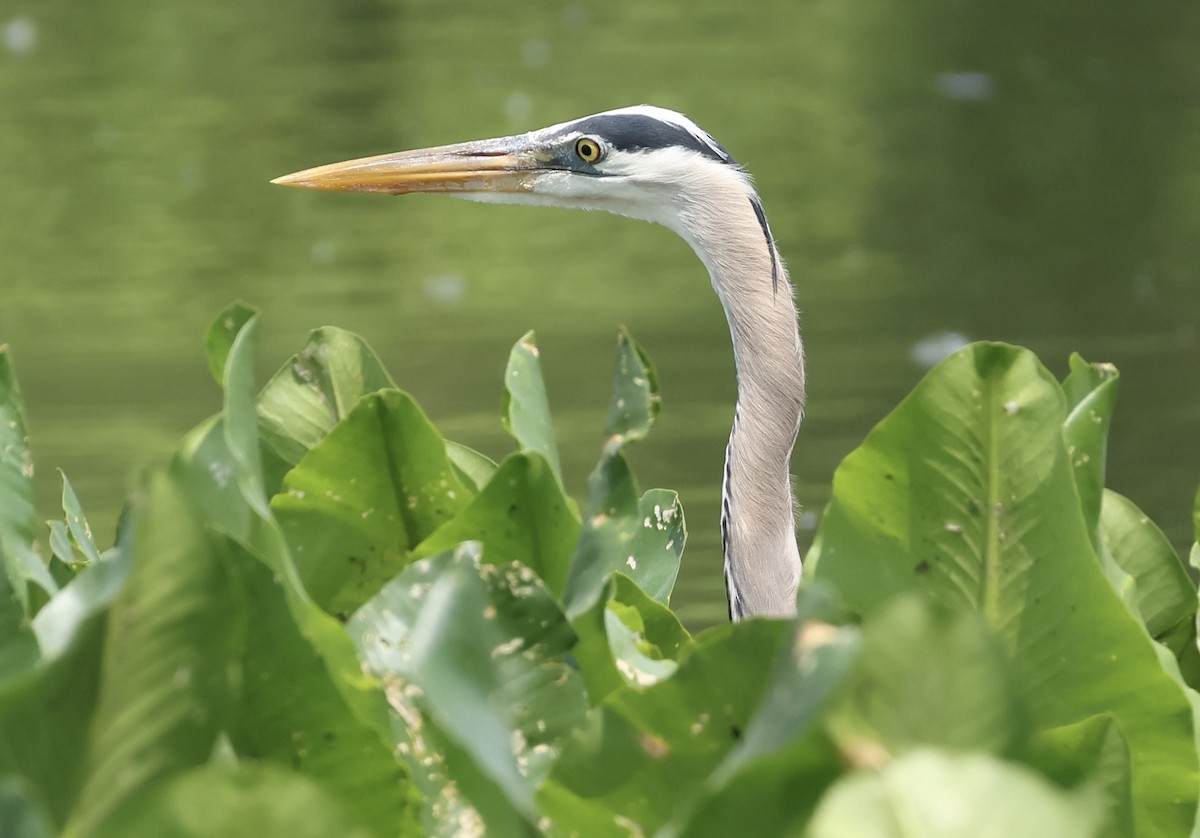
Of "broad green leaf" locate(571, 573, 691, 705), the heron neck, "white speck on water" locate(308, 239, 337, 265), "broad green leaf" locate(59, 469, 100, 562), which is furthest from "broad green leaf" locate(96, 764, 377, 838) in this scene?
"white speck on water" locate(308, 239, 337, 265)

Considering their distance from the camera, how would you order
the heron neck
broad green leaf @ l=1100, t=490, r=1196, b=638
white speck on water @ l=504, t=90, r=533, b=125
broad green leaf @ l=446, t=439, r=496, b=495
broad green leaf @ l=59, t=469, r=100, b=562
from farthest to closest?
1. white speck on water @ l=504, t=90, r=533, b=125
2. the heron neck
3. broad green leaf @ l=446, t=439, r=496, b=495
4. broad green leaf @ l=59, t=469, r=100, b=562
5. broad green leaf @ l=1100, t=490, r=1196, b=638

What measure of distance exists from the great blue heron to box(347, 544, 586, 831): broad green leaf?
1.33m

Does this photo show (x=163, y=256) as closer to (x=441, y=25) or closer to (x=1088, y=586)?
(x=441, y=25)

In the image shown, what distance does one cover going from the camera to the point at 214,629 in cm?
100

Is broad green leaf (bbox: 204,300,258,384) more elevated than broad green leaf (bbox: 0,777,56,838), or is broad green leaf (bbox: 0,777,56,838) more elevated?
broad green leaf (bbox: 0,777,56,838)

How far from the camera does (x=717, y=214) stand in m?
3.02

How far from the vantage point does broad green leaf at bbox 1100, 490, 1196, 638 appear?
5.52 ft

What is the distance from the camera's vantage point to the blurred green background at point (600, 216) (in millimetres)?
6098

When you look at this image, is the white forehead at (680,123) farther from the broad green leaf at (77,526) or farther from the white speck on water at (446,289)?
the white speck on water at (446,289)

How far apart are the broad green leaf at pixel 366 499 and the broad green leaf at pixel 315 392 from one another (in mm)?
259

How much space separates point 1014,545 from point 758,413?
1476mm

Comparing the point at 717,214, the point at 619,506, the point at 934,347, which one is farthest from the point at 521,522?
the point at 934,347

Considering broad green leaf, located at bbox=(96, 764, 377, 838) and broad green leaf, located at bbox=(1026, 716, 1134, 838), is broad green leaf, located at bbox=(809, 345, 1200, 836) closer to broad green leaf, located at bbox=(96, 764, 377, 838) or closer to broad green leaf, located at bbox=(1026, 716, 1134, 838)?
broad green leaf, located at bbox=(1026, 716, 1134, 838)

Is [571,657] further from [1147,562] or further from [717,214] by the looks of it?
[717,214]
